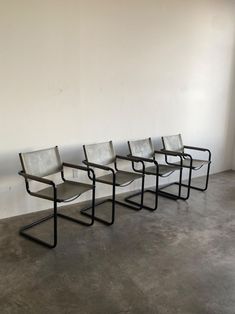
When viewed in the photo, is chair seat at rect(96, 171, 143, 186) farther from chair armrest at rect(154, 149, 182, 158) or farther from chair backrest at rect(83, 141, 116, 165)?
chair armrest at rect(154, 149, 182, 158)

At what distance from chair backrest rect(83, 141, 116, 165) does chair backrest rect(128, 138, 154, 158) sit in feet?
0.83

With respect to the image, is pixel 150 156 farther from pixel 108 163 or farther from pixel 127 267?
pixel 127 267

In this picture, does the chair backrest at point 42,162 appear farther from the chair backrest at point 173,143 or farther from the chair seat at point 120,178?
the chair backrest at point 173,143

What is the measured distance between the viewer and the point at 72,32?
3.10 m

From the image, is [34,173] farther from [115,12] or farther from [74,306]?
[115,12]

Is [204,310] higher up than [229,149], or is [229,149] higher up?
[229,149]

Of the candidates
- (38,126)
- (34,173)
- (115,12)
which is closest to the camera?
(34,173)

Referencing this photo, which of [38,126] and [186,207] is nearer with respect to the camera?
[38,126]

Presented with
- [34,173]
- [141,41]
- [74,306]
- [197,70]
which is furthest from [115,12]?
[74,306]

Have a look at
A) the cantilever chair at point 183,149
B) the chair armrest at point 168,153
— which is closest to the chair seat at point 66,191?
A: the chair armrest at point 168,153

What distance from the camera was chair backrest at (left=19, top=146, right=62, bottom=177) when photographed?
9.13ft

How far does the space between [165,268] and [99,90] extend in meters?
2.05

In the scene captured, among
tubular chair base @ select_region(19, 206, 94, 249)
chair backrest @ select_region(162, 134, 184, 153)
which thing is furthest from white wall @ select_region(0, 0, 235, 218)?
tubular chair base @ select_region(19, 206, 94, 249)

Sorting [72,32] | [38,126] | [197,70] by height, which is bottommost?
[38,126]
